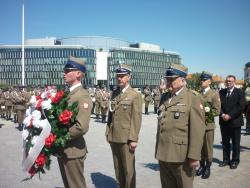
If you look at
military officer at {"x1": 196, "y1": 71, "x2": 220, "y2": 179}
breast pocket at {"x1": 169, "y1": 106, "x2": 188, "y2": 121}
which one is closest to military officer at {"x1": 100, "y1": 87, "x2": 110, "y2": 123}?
military officer at {"x1": 196, "y1": 71, "x2": 220, "y2": 179}

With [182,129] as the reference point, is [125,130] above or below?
below

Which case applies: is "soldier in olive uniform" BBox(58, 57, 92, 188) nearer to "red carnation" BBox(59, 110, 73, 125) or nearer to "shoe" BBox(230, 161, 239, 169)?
"red carnation" BBox(59, 110, 73, 125)

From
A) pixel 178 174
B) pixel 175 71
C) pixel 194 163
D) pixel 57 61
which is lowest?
pixel 178 174

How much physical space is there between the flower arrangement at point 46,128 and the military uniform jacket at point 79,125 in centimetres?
8

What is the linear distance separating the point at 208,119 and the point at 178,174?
9.40 ft

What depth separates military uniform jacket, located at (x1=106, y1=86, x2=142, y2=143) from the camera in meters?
5.26

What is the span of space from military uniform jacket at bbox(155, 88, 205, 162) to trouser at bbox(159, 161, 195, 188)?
0.13 meters

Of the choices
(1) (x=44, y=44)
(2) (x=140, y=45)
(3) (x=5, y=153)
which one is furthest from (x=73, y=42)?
(3) (x=5, y=153)

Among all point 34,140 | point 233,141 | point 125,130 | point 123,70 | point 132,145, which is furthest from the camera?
point 233,141

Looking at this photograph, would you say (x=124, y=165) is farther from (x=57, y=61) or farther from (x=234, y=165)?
(x=57, y=61)

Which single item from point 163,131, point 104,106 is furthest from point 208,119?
point 104,106

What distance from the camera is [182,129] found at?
13.6 ft

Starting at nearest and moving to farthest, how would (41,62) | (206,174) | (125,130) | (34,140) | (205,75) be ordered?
(34,140) < (125,130) < (206,174) < (205,75) < (41,62)

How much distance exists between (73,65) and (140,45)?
120746mm
